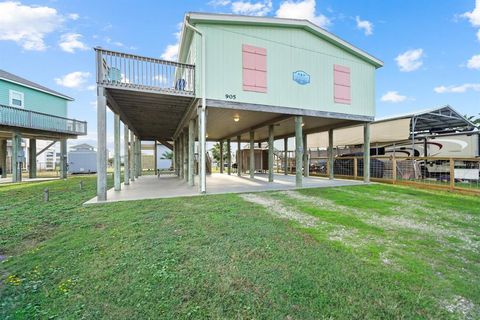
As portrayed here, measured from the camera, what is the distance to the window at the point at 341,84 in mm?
9656

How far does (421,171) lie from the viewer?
1076cm

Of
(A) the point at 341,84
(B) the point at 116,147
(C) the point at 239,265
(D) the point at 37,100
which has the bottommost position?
(C) the point at 239,265

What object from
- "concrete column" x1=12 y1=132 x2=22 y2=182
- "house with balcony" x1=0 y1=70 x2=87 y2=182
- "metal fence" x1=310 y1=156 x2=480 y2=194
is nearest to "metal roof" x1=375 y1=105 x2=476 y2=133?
"metal fence" x1=310 y1=156 x2=480 y2=194

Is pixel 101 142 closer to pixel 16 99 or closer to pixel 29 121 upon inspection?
pixel 29 121

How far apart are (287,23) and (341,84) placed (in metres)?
3.55

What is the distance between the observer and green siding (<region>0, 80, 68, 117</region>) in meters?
13.6

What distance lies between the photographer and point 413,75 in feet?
64.7

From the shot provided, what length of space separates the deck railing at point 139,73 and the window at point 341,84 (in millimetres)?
6214

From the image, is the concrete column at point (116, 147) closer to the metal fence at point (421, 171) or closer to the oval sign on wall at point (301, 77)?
the oval sign on wall at point (301, 77)

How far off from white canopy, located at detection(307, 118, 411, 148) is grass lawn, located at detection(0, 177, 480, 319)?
30.7 ft

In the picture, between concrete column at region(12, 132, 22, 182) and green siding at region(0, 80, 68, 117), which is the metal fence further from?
green siding at region(0, 80, 68, 117)

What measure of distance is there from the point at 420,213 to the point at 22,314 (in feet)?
23.1

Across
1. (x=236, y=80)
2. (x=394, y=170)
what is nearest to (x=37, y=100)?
(x=236, y=80)

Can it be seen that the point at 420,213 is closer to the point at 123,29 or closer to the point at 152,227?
the point at 152,227
